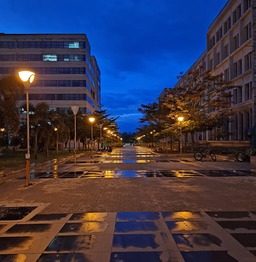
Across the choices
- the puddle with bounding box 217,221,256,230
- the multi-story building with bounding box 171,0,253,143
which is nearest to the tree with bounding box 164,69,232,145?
the multi-story building with bounding box 171,0,253,143

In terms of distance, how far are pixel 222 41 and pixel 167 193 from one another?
151ft

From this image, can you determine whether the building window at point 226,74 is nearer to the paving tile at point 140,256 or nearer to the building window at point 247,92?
the building window at point 247,92

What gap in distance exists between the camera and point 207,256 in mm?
5688

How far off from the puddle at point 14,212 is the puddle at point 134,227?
103 inches

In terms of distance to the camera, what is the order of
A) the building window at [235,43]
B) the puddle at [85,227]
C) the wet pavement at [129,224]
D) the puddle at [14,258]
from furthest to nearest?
Result: the building window at [235,43] < the puddle at [85,227] < the wet pavement at [129,224] < the puddle at [14,258]

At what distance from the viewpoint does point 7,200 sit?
1155cm

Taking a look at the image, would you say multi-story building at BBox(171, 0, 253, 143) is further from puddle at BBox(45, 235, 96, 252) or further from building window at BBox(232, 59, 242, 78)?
puddle at BBox(45, 235, 96, 252)

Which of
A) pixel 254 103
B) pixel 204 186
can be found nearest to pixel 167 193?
pixel 204 186

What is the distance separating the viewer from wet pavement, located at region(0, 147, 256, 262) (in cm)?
589

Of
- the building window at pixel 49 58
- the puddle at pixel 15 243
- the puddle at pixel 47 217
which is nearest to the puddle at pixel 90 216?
the puddle at pixel 47 217

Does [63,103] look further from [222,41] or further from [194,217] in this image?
[194,217]

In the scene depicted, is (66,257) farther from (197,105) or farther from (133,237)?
(197,105)

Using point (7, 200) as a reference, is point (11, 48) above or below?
above

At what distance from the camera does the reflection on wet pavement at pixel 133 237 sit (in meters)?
5.77
